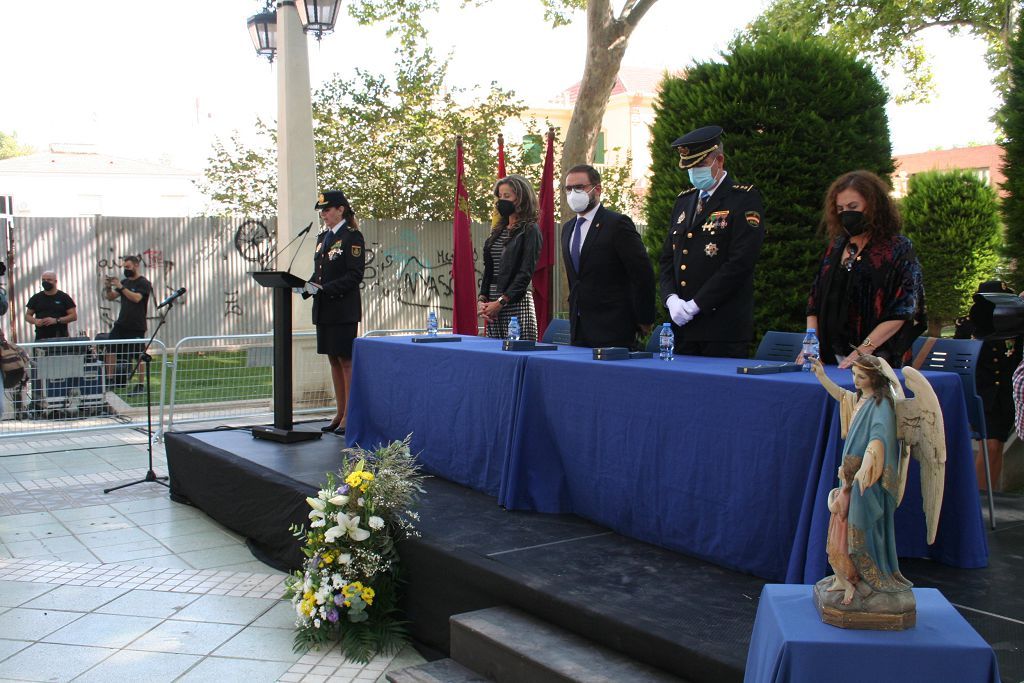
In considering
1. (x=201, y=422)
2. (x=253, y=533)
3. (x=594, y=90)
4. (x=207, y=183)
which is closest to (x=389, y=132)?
(x=207, y=183)

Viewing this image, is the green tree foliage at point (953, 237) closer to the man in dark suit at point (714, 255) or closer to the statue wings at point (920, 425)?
the man in dark suit at point (714, 255)

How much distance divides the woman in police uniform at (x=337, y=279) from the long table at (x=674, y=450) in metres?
1.49

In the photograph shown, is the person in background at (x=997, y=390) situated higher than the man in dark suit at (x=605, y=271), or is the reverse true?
the man in dark suit at (x=605, y=271)

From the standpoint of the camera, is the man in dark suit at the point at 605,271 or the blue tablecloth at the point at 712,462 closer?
the blue tablecloth at the point at 712,462

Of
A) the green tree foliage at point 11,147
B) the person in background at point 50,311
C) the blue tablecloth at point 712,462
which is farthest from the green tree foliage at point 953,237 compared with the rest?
the green tree foliage at point 11,147

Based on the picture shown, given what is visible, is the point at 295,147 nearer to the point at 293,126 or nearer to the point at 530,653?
the point at 293,126

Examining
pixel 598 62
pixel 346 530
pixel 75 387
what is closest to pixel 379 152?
pixel 598 62

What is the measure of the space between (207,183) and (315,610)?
43.6 ft

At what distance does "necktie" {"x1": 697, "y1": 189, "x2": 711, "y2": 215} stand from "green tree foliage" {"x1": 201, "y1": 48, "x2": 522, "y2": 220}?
11.2 metres

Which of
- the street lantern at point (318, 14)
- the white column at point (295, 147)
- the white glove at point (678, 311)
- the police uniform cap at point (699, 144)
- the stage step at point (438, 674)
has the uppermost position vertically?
the street lantern at point (318, 14)

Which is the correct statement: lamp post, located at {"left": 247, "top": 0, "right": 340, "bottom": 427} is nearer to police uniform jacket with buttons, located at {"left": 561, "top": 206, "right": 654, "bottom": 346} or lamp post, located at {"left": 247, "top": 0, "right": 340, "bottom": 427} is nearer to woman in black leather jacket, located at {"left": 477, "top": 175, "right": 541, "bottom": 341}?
woman in black leather jacket, located at {"left": 477, "top": 175, "right": 541, "bottom": 341}

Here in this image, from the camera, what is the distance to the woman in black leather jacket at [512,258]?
18.5 feet

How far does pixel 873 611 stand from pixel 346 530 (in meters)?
2.28

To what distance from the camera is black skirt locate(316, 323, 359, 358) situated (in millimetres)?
6379
